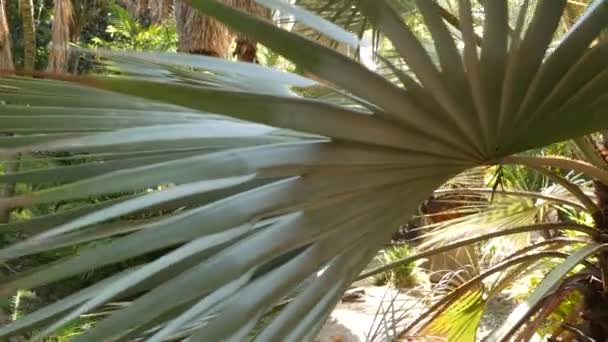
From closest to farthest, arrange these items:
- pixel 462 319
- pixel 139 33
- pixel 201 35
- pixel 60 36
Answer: pixel 462 319, pixel 201 35, pixel 60 36, pixel 139 33

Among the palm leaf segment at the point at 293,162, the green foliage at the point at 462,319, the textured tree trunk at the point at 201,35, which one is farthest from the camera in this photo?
the textured tree trunk at the point at 201,35

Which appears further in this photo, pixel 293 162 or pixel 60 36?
pixel 60 36

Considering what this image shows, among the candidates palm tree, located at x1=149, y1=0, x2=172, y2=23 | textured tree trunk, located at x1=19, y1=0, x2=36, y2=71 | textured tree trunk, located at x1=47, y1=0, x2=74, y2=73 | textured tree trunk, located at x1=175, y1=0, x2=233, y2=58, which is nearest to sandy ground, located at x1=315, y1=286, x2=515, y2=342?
textured tree trunk, located at x1=175, y1=0, x2=233, y2=58

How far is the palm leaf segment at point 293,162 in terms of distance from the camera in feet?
2.07

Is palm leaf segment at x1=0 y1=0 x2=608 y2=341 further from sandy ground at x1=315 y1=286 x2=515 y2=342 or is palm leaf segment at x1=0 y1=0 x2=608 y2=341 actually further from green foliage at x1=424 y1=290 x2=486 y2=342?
sandy ground at x1=315 y1=286 x2=515 y2=342

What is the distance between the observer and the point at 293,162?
66 centimetres

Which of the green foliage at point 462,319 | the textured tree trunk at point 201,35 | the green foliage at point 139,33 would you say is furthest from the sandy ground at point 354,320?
the green foliage at point 139,33

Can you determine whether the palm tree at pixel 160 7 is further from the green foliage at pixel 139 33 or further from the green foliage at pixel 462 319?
the green foliage at pixel 462 319

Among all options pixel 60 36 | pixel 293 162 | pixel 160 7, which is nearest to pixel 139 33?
pixel 60 36

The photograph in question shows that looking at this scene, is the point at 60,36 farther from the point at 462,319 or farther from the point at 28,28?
the point at 462,319

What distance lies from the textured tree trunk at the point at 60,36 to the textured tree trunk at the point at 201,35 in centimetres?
113

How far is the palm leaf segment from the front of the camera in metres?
0.63

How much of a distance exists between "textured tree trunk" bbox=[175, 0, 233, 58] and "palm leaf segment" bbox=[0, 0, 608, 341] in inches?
128

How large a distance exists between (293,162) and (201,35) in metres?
3.57
